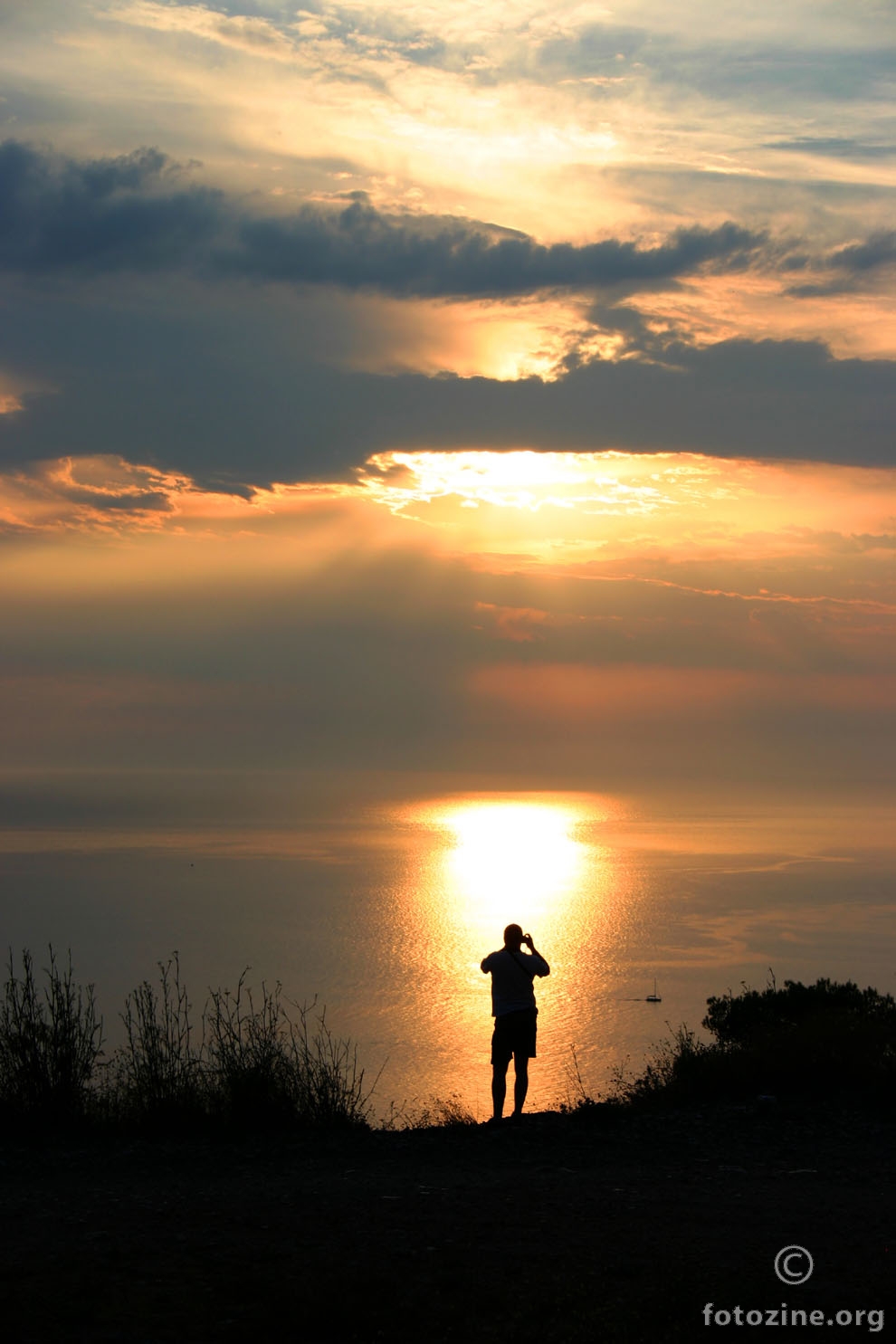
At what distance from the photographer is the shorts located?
10.5 m

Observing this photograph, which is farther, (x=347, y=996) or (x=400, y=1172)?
(x=347, y=996)

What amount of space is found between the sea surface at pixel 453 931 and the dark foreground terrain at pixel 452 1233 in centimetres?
976

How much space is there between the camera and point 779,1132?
9.15 meters

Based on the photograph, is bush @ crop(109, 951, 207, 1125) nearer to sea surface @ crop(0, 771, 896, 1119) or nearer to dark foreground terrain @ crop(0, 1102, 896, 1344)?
dark foreground terrain @ crop(0, 1102, 896, 1344)

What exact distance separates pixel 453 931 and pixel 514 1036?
2992 inches

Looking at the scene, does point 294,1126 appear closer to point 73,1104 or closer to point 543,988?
point 73,1104

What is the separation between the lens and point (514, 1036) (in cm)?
1059

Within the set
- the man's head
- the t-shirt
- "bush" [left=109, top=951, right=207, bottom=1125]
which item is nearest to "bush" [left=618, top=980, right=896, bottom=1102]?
the t-shirt

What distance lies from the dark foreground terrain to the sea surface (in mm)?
9763

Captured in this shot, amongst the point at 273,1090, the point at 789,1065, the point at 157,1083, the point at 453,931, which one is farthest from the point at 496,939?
the point at 157,1083

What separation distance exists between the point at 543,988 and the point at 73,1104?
55977 mm

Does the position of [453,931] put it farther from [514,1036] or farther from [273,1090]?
[273,1090]

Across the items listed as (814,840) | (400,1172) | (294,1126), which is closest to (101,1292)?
(400,1172)

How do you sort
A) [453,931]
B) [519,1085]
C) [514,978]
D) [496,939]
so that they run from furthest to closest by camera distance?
[453,931] < [496,939] < [514,978] < [519,1085]
